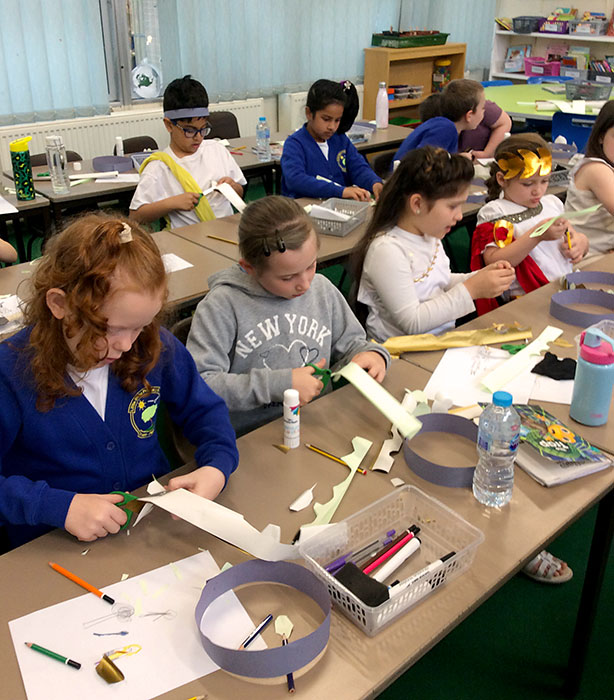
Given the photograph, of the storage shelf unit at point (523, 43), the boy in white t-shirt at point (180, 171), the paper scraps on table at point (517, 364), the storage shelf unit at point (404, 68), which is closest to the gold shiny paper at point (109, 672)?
the paper scraps on table at point (517, 364)

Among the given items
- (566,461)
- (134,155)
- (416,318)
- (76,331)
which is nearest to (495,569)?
(566,461)

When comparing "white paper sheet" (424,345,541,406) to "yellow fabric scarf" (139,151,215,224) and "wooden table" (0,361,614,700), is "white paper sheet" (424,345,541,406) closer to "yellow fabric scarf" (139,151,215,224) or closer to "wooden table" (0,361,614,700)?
"wooden table" (0,361,614,700)

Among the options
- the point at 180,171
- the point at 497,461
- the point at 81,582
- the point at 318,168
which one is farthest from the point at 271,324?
the point at 318,168

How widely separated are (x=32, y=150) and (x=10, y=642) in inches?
186

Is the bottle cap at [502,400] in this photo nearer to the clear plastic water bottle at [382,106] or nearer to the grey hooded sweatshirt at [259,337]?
the grey hooded sweatshirt at [259,337]

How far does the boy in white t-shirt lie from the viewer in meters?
3.04

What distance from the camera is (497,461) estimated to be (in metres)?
1.24

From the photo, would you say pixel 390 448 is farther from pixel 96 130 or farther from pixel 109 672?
pixel 96 130

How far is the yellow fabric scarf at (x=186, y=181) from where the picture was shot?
3078mm

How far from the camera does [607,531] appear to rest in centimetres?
148

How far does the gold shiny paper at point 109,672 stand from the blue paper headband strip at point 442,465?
66 cm

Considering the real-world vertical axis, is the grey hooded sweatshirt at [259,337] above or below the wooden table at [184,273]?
above

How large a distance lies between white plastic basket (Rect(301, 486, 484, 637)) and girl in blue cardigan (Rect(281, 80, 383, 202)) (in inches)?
93.4

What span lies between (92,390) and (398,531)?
64cm
